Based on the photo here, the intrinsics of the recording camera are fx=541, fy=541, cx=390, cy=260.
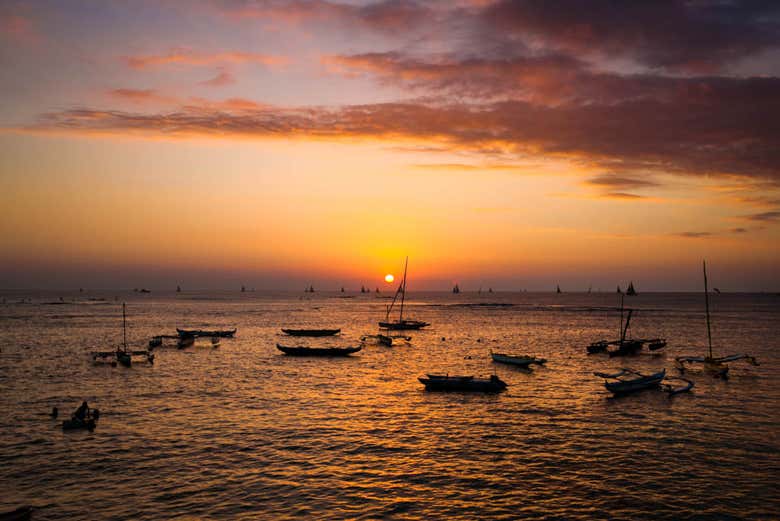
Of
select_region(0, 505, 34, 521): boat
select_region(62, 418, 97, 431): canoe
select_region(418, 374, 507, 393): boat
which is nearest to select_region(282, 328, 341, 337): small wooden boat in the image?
select_region(418, 374, 507, 393): boat

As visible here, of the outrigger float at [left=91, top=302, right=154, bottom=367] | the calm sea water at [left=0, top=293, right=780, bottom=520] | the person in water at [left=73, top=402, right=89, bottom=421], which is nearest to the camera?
the calm sea water at [left=0, top=293, right=780, bottom=520]

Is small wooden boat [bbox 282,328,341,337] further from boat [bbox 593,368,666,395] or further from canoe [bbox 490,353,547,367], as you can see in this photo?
boat [bbox 593,368,666,395]

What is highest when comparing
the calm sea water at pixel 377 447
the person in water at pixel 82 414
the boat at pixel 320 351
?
the person in water at pixel 82 414

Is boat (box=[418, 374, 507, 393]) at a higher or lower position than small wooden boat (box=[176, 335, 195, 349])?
lower

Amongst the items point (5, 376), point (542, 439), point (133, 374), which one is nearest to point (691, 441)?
point (542, 439)

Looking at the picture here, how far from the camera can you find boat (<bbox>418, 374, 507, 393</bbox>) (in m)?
47.1

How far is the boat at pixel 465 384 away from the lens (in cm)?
4709

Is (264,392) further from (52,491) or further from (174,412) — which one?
(52,491)

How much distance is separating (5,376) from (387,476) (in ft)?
153

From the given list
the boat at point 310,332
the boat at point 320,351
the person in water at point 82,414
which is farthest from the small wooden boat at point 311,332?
the person in water at point 82,414

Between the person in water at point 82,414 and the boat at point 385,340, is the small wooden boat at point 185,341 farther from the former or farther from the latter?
the person in water at point 82,414

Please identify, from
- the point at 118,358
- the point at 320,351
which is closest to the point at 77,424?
the point at 118,358

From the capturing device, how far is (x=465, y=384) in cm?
4731

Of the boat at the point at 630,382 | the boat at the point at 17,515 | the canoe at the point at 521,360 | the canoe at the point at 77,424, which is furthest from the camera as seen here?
the canoe at the point at 521,360
